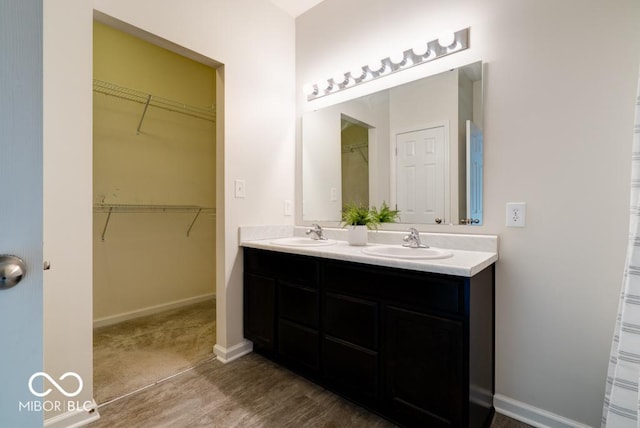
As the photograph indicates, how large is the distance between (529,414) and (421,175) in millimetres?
1348

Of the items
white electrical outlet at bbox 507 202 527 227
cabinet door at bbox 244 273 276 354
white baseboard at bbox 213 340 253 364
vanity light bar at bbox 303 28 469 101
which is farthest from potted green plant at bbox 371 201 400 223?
white baseboard at bbox 213 340 253 364

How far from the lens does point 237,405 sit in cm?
158

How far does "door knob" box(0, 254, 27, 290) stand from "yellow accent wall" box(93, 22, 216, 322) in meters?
2.53

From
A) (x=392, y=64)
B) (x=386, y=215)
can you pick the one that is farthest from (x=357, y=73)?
(x=386, y=215)

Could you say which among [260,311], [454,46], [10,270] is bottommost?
[260,311]

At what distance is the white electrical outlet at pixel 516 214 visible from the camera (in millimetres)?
1503

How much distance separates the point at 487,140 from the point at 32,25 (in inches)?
70.0

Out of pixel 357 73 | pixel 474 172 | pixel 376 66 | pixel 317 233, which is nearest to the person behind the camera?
pixel 474 172

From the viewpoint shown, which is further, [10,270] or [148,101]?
[148,101]

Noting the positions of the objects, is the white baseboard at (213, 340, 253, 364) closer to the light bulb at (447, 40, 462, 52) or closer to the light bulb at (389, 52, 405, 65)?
the light bulb at (389, 52, 405, 65)

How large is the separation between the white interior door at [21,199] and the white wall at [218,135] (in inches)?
43.9

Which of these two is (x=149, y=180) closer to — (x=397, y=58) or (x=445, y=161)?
(x=397, y=58)

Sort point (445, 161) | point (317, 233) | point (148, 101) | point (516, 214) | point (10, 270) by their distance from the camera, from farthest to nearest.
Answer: point (148, 101) → point (317, 233) → point (445, 161) → point (516, 214) → point (10, 270)

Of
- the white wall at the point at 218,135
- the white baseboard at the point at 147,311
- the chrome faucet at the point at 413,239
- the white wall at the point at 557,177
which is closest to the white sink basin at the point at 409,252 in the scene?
the chrome faucet at the point at 413,239
